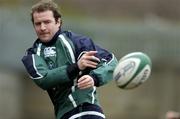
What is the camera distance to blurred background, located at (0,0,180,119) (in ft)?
79.9

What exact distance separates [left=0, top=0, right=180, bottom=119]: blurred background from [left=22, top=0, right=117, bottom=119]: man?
13.8m

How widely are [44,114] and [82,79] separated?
1624 cm

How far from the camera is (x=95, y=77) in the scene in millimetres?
9281

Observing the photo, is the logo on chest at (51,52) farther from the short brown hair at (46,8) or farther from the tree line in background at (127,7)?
the tree line in background at (127,7)

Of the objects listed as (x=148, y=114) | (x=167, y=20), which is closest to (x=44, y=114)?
(x=148, y=114)

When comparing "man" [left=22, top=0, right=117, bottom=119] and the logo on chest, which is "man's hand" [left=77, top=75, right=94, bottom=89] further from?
the logo on chest

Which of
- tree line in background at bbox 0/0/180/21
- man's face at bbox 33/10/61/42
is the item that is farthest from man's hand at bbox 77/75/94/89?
tree line in background at bbox 0/0/180/21

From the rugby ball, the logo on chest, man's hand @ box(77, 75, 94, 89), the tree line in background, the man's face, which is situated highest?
the man's face

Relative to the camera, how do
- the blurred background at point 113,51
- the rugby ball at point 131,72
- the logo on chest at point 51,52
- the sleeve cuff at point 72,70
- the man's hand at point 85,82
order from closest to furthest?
the man's hand at point 85,82 < the sleeve cuff at point 72,70 < the logo on chest at point 51,52 < the rugby ball at point 131,72 < the blurred background at point 113,51

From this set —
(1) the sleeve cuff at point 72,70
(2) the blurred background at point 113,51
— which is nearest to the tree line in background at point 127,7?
(2) the blurred background at point 113,51

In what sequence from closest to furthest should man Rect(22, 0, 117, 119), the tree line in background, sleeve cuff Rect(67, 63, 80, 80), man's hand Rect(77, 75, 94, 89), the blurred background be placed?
man's hand Rect(77, 75, 94, 89) → sleeve cuff Rect(67, 63, 80, 80) → man Rect(22, 0, 117, 119) → the blurred background → the tree line in background

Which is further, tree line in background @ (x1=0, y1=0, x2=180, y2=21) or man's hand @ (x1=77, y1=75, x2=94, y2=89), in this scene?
tree line in background @ (x1=0, y1=0, x2=180, y2=21)

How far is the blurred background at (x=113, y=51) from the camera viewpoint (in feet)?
79.9

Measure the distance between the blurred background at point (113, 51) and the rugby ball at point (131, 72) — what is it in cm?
1379
